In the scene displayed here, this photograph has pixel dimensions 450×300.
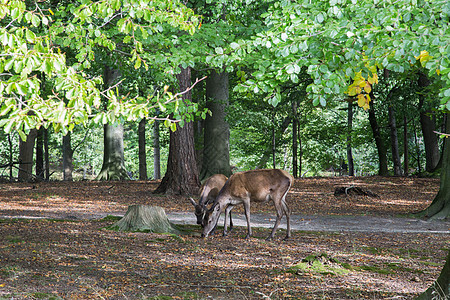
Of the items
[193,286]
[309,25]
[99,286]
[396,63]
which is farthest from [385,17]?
[99,286]

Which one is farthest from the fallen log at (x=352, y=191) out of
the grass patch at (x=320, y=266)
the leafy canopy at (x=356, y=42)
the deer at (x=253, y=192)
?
the leafy canopy at (x=356, y=42)

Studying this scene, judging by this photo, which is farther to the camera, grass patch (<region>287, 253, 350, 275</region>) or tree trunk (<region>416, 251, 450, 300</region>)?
grass patch (<region>287, 253, 350, 275</region>)

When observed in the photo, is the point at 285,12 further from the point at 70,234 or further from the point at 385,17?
the point at 70,234

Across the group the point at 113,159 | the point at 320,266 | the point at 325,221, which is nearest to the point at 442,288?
the point at 320,266

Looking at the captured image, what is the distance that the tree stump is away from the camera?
9.43 m

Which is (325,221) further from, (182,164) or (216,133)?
(216,133)

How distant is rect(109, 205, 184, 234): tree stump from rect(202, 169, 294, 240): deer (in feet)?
2.68

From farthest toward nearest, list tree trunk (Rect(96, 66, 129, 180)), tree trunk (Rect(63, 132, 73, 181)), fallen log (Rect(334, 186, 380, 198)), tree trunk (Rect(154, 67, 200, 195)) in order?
tree trunk (Rect(63, 132, 73, 181))
tree trunk (Rect(96, 66, 129, 180))
fallen log (Rect(334, 186, 380, 198))
tree trunk (Rect(154, 67, 200, 195))

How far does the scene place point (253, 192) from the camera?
32.8 feet

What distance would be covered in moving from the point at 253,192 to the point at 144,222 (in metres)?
2.31

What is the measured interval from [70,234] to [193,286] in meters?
3.73

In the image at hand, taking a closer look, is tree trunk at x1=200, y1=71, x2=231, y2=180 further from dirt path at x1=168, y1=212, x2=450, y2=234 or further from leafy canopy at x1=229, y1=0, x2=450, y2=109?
leafy canopy at x1=229, y1=0, x2=450, y2=109

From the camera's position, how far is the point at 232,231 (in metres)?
10.4

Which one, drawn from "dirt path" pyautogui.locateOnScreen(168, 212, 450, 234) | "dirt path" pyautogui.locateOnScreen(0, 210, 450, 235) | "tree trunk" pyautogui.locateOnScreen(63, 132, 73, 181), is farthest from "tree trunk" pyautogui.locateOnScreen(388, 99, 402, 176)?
"tree trunk" pyautogui.locateOnScreen(63, 132, 73, 181)
